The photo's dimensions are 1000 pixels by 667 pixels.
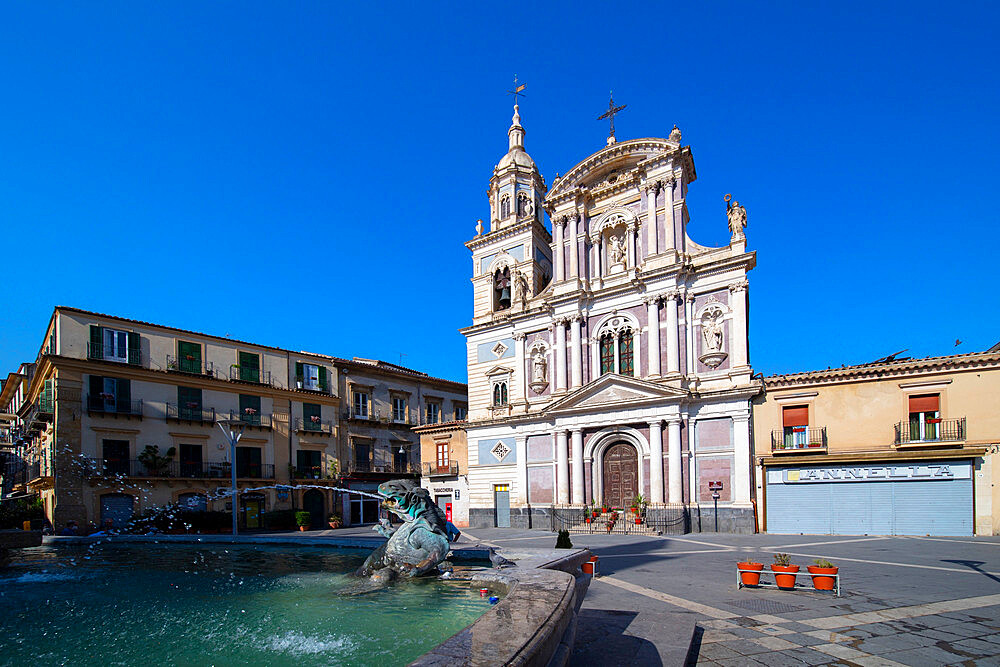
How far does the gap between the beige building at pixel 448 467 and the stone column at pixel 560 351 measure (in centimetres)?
732

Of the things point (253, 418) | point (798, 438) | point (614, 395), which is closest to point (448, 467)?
point (253, 418)

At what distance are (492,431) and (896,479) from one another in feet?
65.4

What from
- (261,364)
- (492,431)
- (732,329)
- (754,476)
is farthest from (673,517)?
(261,364)

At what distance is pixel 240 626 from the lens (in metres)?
7.59

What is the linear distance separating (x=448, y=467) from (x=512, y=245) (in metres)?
14.5

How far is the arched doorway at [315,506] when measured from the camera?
39.2 meters

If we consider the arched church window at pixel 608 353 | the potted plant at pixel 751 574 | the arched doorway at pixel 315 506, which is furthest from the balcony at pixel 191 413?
the potted plant at pixel 751 574

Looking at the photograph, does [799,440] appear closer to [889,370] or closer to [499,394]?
[889,370]

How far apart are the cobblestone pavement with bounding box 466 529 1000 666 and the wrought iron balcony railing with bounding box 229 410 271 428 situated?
87.6ft

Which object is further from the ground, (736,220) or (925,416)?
(736,220)

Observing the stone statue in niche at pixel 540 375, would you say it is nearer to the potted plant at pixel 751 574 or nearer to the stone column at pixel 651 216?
the stone column at pixel 651 216

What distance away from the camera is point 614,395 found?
30781 mm

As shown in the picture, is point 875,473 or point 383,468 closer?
point 875,473

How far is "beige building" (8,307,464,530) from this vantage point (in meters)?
30.8
